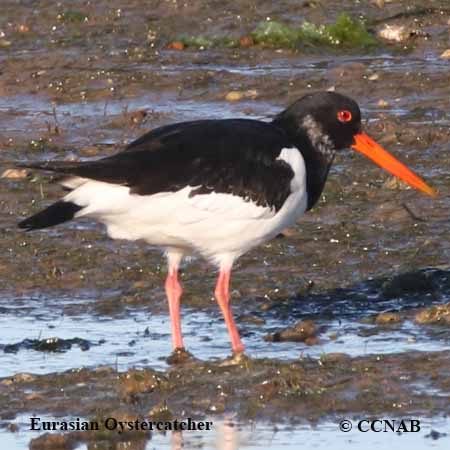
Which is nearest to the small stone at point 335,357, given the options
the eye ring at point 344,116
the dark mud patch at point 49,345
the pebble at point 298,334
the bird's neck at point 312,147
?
the pebble at point 298,334

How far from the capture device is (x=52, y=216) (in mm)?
7059

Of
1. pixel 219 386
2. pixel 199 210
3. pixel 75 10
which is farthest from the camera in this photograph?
pixel 75 10

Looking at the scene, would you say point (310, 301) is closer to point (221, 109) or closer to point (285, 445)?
point (285, 445)

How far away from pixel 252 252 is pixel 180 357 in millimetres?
1835

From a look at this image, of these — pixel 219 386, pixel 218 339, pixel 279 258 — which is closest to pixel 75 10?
pixel 279 258

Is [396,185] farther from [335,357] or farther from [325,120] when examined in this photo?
[335,357]

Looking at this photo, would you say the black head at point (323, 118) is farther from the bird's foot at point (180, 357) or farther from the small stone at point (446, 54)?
the small stone at point (446, 54)

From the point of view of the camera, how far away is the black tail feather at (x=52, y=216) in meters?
7.00

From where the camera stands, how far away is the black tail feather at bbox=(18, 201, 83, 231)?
7000 mm

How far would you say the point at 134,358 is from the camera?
7328mm

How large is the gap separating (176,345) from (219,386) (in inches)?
32.0

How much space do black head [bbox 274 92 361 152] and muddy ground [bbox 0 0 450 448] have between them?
2.77 ft

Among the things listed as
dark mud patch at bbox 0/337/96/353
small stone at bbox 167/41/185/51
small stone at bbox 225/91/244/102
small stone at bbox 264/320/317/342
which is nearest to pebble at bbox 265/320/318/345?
small stone at bbox 264/320/317/342

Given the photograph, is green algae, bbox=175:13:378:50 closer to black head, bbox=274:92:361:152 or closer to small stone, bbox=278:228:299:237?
small stone, bbox=278:228:299:237
